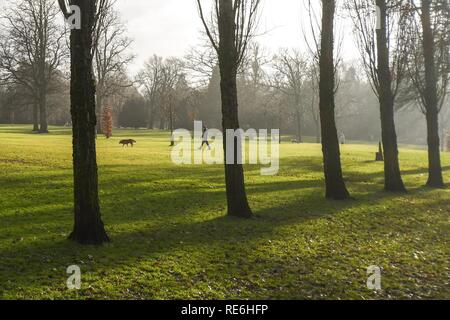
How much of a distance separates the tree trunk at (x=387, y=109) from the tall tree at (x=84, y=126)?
11121mm

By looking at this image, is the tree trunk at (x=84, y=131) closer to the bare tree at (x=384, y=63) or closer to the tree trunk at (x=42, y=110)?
the bare tree at (x=384, y=63)

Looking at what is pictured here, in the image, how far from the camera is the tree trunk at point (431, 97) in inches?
702

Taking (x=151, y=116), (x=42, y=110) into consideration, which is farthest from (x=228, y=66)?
(x=151, y=116)

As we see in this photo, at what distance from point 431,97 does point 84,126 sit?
15.5 meters

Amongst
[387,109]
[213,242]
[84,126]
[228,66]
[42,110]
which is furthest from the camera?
[42,110]

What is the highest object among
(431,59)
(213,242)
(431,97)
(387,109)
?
(431,59)

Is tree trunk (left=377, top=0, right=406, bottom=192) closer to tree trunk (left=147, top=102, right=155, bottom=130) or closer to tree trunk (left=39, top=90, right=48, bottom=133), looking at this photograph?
tree trunk (left=39, top=90, right=48, bottom=133)

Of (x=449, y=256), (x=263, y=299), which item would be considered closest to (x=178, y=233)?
(x=263, y=299)

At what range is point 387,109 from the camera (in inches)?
616

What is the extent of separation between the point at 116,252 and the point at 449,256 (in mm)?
6388

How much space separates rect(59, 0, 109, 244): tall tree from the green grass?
1.34 ft
